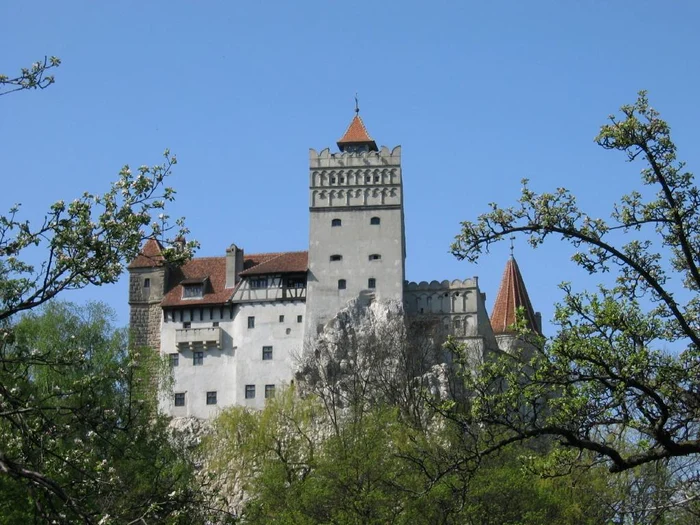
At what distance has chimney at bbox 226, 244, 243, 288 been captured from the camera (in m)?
62.6

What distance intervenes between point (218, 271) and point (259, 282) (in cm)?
382

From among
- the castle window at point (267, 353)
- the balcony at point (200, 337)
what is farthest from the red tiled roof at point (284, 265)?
the castle window at point (267, 353)

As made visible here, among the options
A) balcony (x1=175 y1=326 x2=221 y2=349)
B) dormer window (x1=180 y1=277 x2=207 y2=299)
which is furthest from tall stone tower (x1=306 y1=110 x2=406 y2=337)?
dormer window (x1=180 y1=277 x2=207 y2=299)

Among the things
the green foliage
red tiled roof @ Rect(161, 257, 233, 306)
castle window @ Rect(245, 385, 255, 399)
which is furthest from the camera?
red tiled roof @ Rect(161, 257, 233, 306)

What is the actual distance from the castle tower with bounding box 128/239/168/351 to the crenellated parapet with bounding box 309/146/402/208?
828cm

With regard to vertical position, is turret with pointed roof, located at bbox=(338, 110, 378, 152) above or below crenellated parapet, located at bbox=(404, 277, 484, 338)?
above

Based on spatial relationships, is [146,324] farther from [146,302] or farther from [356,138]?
[356,138]

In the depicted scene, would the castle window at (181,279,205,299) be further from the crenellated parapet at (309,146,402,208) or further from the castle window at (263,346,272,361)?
the crenellated parapet at (309,146,402,208)

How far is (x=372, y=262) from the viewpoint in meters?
59.7

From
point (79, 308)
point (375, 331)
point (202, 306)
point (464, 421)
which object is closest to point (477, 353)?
point (375, 331)

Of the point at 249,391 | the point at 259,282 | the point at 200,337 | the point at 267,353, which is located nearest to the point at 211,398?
the point at 249,391

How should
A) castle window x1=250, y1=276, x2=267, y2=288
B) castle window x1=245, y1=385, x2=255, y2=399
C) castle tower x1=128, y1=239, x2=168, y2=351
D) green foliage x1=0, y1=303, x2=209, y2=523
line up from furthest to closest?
castle tower x1=128, y1=239, x2=168, y2=351
castle window x1=250, y1=276, x2=267, y2=288
castle window x1=245, y1=385, x2=255, y2=399
green foliage x1=0, y1=303, x2=209, y2=523

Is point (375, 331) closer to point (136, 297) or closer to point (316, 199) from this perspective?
point (316, 199)

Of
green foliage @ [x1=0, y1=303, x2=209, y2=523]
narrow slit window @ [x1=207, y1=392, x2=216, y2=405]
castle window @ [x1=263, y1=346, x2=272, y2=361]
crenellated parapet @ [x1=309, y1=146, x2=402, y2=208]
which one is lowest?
green foliage @ [x1=0, y1=303, x2=209, y2=523]
